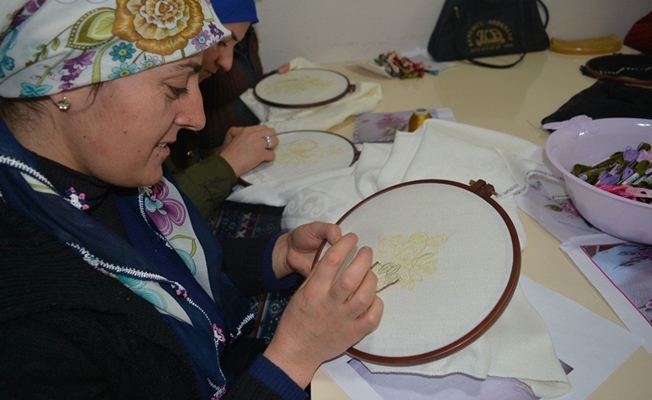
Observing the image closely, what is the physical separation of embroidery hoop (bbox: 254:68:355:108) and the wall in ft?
0.83

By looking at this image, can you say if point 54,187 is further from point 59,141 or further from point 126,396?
point 126,396

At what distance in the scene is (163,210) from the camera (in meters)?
1.00

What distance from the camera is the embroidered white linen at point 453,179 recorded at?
2.25 ft

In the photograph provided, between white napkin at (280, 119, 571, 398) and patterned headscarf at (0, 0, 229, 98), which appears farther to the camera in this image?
white napkin at (280, 119, 571, 398)

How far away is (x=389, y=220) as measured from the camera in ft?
2.86

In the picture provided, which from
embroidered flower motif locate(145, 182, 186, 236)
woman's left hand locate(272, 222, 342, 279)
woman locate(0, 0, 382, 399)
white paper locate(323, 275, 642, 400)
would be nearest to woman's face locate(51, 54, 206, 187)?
woman locate(0, 0, 382, 399)

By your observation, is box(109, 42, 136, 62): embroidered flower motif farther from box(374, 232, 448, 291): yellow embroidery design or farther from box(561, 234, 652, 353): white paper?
box(561, 234, 652, 353): white paper

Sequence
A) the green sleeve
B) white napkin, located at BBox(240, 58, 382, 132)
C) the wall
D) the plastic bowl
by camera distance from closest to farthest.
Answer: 1. the plastic bowl
2. the green sleeve
3. white napkin, located at BBox(240, 58, 382, 132)
4. the wall

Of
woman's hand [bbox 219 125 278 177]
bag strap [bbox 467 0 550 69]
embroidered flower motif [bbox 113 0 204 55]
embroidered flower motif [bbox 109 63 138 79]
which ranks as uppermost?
embroidered flower motif [bbox 113 0 204 55]

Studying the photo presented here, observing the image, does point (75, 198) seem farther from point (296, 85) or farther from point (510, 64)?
point (510, 64)

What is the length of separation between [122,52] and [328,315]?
47cm

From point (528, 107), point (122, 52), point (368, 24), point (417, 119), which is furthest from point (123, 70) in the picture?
point (368, 24)

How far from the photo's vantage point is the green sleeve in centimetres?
126

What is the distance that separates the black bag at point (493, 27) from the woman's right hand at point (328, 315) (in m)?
1.38
